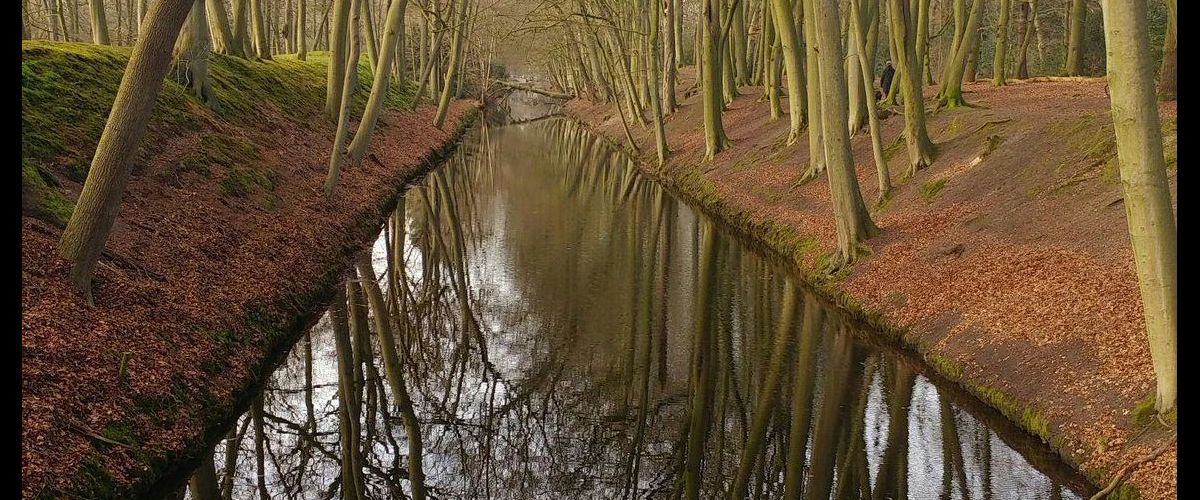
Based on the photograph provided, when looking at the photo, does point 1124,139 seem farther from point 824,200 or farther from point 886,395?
point 824,200

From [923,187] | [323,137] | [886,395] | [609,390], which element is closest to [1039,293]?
[886,395]

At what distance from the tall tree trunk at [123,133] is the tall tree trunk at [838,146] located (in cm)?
1037

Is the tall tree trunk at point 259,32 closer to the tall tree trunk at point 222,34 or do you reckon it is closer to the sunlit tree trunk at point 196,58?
the tall tree trunk at point 222,34

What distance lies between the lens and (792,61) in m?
24.6

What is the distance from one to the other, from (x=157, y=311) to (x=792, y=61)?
750 inches

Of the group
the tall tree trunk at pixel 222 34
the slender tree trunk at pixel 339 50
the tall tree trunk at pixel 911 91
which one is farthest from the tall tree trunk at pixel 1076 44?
the tall tree trunk at pixel 222 34

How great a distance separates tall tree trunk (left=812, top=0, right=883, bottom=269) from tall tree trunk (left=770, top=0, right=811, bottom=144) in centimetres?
783

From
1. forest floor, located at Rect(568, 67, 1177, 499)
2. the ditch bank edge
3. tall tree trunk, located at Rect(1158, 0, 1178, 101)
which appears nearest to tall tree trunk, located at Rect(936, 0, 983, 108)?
forest floor, located at Rect(568, 67, 1177, 499)

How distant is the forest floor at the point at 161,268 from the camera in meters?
7.56

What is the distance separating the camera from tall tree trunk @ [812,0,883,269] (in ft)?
50.3

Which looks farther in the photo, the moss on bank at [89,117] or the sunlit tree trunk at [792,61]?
the sunlit tree trunk at [792,61]

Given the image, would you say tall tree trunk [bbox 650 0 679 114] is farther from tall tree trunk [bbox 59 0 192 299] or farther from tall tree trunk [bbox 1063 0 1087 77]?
tall tree trunk [bbox 59 0 192 299]
